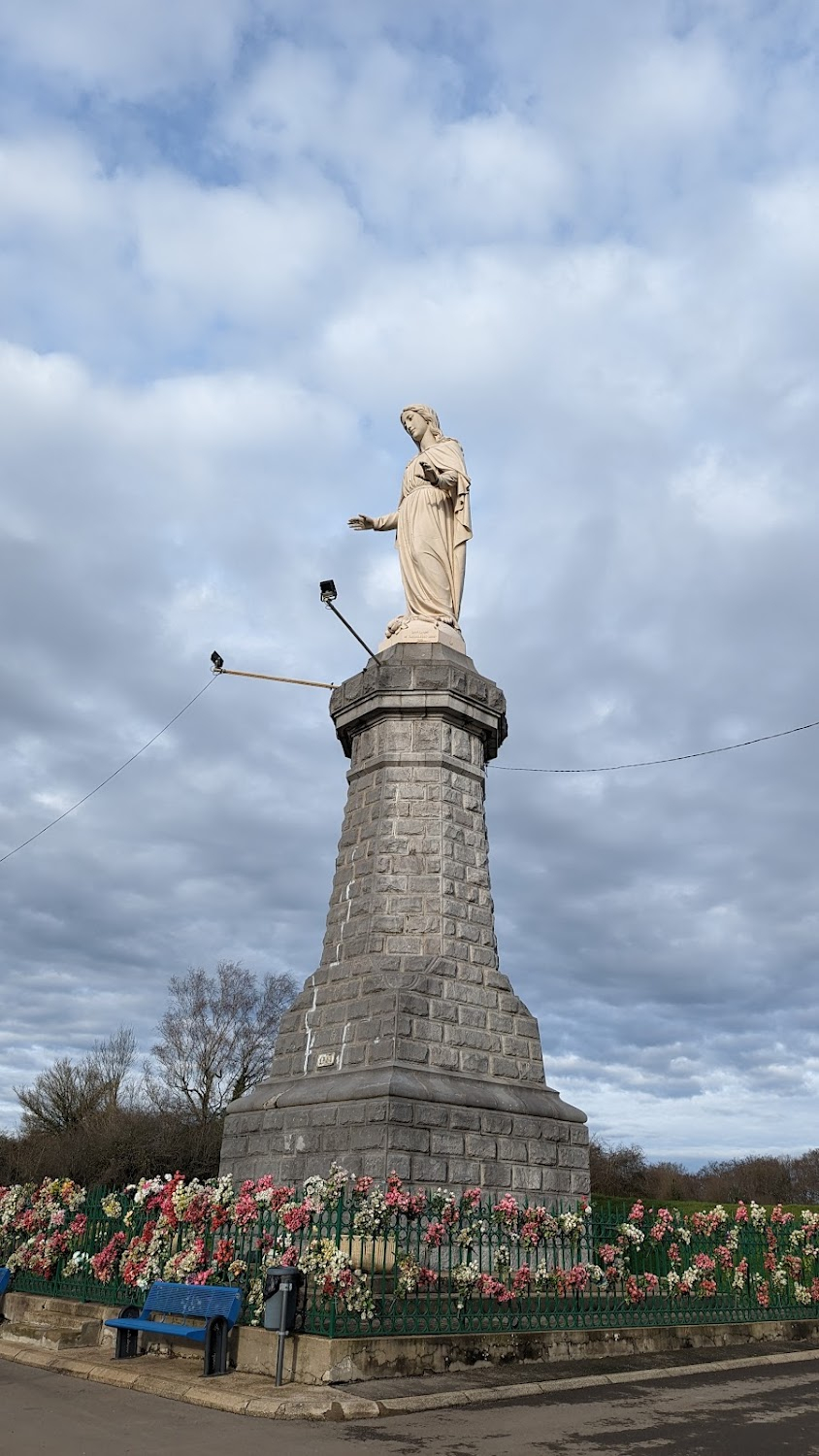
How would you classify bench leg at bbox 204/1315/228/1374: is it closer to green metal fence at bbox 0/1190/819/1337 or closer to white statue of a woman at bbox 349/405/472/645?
green metal fence at bbox 0/1190/819/1337

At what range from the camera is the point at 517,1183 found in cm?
1165

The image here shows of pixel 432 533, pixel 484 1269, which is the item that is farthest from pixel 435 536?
pixel 484 1269

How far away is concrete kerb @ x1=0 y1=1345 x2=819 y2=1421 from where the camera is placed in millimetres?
7160

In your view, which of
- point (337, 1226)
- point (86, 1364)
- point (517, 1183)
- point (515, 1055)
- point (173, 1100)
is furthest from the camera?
point (173, 1100)

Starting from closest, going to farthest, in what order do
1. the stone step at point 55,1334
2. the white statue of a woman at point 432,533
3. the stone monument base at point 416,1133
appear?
the stone step at point 55,1334 < the stone monument base at point 416,1133 < the white statue of a woman at point 432,533

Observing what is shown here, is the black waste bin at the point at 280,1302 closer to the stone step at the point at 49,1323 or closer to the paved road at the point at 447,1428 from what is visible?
the paved road at the point at 447,1428

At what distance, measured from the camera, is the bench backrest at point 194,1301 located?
27.6ft

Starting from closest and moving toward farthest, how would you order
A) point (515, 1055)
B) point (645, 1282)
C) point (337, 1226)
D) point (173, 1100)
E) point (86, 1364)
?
point (337, 1226)
point (86, 1364)
point (645, 1282)
point (515, 1055)
point (173, 1100)

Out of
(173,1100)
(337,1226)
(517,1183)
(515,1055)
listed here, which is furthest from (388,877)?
(173,1100)

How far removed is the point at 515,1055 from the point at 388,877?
2.60 m

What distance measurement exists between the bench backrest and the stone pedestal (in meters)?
2.26

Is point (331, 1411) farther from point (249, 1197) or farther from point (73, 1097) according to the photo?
point (73, 1097)

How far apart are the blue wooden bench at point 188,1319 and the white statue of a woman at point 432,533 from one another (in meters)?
8.52

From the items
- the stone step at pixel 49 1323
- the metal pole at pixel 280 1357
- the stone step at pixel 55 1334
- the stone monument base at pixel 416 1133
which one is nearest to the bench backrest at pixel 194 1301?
the metal pole at pixel 280 1357
